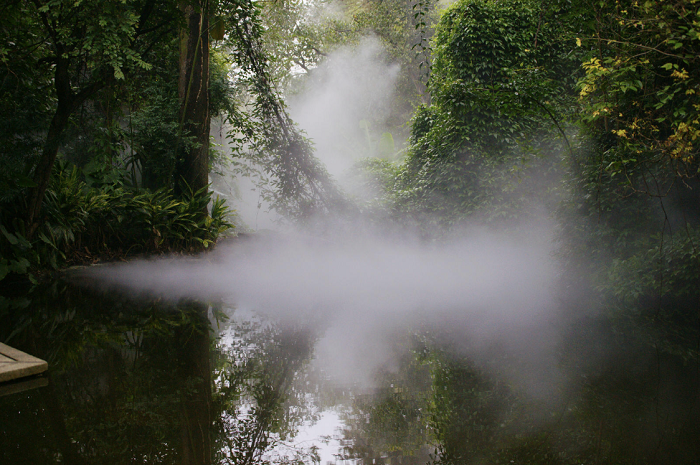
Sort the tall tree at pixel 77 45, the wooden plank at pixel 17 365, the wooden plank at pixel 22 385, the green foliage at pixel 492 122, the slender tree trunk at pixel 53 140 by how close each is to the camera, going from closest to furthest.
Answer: the wooden plank at pixel 22 385
the wooden plank at pixel 17 365
the tall tree at pixel 77 45
the slender tree trunk at pixel 53 140
the green foliage at pixel 492 122

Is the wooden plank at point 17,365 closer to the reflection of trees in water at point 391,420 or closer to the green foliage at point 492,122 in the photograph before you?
the reflection of trees in water at point 391,420

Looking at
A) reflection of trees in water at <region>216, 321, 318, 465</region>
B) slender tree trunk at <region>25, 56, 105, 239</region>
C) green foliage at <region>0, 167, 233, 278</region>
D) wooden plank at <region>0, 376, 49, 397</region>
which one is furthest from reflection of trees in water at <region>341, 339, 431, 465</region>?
green foliage at <region>0, 167, 233, 278</region>

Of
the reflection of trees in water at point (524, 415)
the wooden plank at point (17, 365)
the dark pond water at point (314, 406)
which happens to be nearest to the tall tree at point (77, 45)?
the dark pond water at point (314, 406)

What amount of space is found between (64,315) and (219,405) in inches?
104

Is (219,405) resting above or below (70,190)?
below

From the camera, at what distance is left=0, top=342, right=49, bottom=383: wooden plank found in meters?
2.51

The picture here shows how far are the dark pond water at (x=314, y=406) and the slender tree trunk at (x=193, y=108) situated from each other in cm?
521

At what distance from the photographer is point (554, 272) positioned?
6598mm

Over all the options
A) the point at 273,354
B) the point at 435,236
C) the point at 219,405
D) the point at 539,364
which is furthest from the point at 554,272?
the point at 219,405

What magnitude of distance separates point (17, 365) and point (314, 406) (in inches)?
67.1

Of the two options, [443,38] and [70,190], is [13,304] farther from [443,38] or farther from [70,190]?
[443,38]

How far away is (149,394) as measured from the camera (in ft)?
7.97

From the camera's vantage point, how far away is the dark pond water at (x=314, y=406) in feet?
6.34

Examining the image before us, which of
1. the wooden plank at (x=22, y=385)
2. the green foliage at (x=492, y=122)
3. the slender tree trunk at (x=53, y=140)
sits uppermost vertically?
the green foliage at (x=492, y=122)
